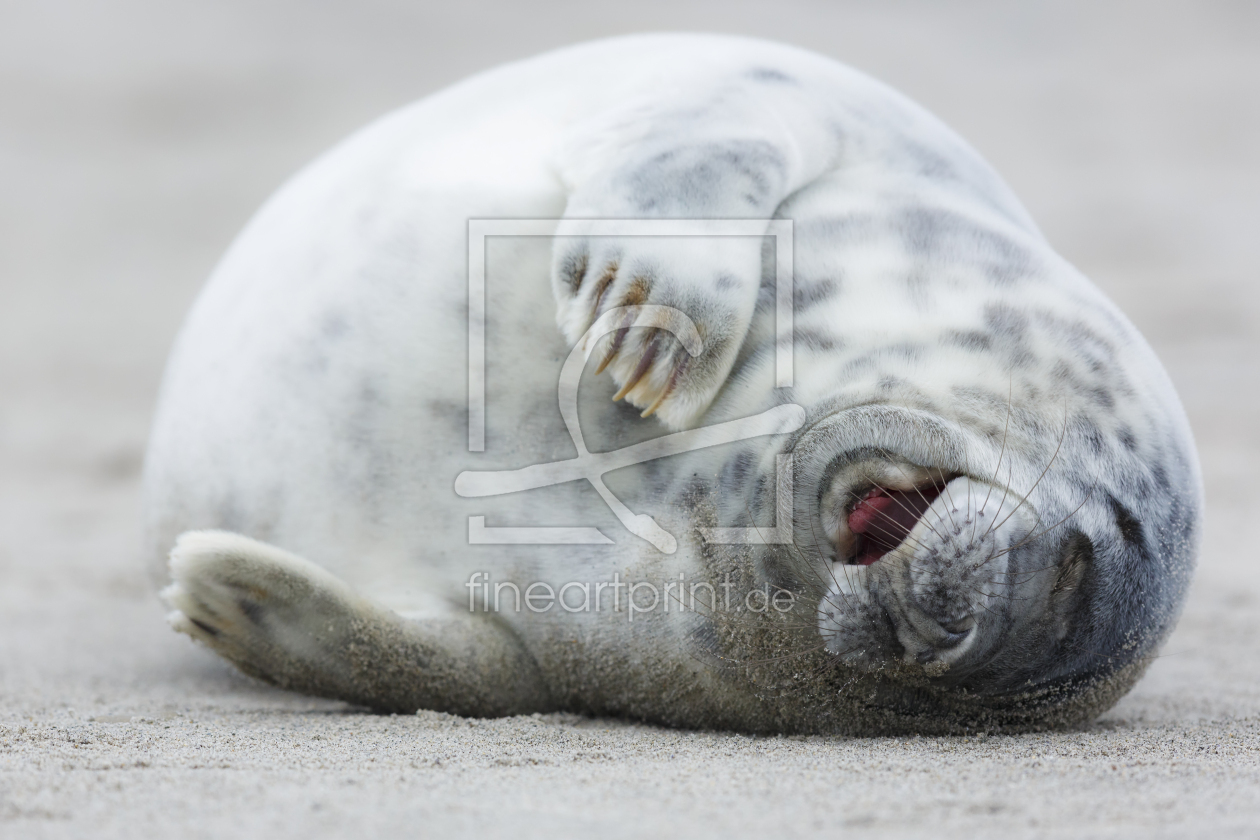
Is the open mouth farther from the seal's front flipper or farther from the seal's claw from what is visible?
the seal's front flipper

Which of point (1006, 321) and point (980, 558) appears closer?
point (980, 558)

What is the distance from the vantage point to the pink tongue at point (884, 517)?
5.96 ft

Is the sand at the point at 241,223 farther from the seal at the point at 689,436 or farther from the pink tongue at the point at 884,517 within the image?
the pink tongue at the point at 884,517

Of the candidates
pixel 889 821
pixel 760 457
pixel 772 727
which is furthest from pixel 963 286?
pixel 889 821

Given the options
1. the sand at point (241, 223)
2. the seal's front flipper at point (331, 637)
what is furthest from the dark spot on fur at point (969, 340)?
the seal's front flipper at point (331, 637)

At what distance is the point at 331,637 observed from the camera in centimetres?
207

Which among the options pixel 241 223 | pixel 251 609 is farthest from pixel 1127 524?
pixel 241 223

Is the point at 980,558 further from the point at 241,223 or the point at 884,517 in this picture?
the point at 241,223

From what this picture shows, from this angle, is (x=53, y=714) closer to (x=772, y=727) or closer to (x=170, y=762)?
(x=170, y=762)

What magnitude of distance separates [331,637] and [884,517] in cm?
93

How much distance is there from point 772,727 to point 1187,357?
15.0 ft

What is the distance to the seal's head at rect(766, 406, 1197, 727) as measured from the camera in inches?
68.9

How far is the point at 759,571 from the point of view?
6.36 feet

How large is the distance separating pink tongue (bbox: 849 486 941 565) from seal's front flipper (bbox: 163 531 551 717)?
0.66 m
